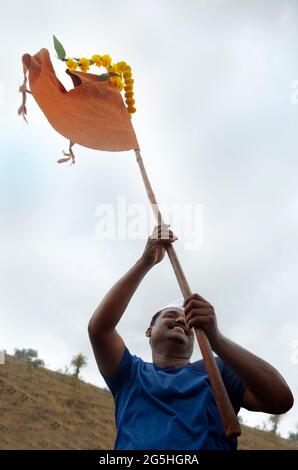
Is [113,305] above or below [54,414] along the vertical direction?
below

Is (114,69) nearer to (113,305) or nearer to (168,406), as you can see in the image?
(113,305)

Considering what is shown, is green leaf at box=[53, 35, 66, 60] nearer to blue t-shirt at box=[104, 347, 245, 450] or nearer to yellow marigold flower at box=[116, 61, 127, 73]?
yellow marigold flower at box=[116, 61, 127, 73]

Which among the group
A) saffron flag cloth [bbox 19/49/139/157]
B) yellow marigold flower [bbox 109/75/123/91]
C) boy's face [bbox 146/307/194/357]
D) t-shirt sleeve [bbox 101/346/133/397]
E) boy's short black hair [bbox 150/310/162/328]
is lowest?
t-shirt sleeve [bbox 101/346/133/397]

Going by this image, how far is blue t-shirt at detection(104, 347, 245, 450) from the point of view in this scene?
233cm

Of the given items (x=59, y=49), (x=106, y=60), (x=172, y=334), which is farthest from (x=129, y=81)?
(x=172, y=334)

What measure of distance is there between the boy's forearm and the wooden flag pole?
0.76ft

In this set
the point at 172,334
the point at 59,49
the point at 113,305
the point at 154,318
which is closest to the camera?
the point at 113,305

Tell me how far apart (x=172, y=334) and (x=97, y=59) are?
176 cm

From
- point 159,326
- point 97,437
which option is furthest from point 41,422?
point 159,326

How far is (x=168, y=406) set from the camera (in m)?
2.47

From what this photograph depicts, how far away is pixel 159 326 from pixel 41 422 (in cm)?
2020

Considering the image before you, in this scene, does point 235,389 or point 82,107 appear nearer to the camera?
point 235,389

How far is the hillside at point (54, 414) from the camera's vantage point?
65.9ft

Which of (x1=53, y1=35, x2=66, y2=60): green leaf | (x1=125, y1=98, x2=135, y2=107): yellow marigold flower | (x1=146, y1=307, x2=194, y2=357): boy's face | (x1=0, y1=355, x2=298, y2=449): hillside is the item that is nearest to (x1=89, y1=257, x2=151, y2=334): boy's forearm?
(x1=146, y1=307, x2=194, y2=357): boy's face
